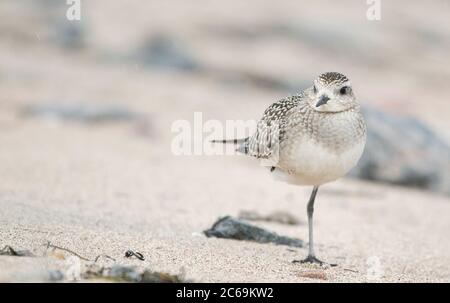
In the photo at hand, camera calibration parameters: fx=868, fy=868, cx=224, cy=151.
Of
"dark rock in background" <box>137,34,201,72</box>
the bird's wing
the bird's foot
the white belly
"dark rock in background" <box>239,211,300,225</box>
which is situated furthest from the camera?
"dark rock in background" <box>137,34,201,72</box>

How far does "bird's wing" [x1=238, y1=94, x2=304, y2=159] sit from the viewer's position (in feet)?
19.2

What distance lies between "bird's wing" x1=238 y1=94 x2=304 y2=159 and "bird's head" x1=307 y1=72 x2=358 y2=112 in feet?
0.93

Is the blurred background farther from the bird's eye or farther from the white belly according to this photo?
the bird's eye

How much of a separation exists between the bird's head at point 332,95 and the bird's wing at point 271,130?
283mm

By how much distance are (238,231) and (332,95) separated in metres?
1.31

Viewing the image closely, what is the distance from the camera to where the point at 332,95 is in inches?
219

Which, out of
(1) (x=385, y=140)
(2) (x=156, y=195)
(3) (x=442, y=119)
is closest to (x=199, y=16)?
(3) (x=442, y=119)

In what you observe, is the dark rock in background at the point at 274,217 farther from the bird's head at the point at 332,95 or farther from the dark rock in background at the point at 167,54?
the dark rock in background at the point at 167,54

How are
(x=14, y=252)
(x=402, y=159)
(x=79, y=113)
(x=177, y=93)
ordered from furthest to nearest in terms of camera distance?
(x=177, y=93) < (x=79, y=113) < (x=402, y=159) < (x=14, y=252)

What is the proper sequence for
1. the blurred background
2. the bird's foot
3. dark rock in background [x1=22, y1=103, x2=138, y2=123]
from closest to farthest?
the bird's foot, the blurred background, dark rock in background [x1=22, y1=103, x2=138, y2=123]

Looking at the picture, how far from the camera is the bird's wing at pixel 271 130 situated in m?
5.86

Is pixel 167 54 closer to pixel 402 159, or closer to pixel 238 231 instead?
pixel 402 159

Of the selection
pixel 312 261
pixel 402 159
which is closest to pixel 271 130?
pixel 312 261

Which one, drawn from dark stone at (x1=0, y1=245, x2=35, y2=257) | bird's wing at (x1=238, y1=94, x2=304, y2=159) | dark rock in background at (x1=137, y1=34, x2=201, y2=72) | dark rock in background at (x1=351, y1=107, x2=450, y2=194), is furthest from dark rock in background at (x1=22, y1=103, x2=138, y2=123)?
dark stone at (x1=0, y1=245, x2=35, y2=257)
